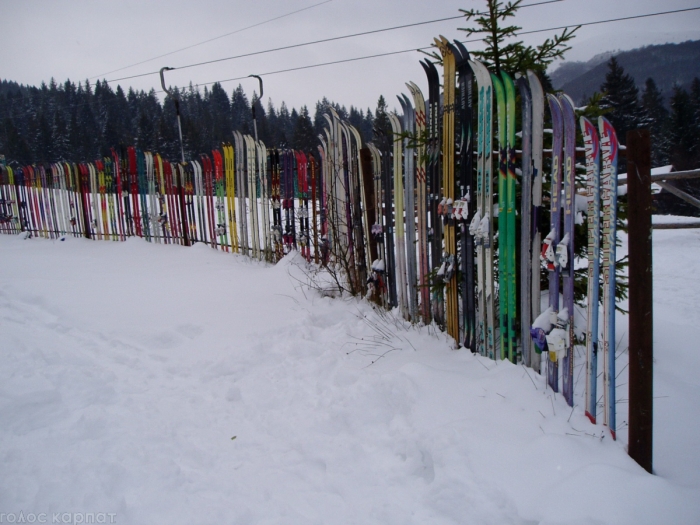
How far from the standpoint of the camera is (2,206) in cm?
1327

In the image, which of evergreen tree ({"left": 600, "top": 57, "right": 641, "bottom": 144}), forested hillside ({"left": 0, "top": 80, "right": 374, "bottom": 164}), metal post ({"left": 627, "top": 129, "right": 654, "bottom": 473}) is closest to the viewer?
metal post ({"left": 627, "top": 129, "right": 654, "bottom": 473})

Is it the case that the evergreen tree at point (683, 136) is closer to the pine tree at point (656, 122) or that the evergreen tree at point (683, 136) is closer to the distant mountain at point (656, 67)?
the pine tree at point (656, 122)

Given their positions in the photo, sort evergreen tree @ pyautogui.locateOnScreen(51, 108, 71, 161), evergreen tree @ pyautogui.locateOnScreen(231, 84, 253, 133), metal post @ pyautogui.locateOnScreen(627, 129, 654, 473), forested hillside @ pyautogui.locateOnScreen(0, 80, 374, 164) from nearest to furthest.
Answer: metal post @ pyautogui.locateOnScreen(627, 129, 654, 473) < forested hillside @ pyautogui.locateOnScreen(0, 80, 374, 164) < evergreen tree @ pyautogui.locateOnScreen(51, 108, 71, 161) < evergreen tree @ pyautogui.locateOnScreen(231, 84, 253, 133)

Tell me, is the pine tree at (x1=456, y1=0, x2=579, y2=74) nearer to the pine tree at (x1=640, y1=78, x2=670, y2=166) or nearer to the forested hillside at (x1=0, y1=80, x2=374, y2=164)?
the pine tree at (x1=640, y1=78, x2=670, y2=166)

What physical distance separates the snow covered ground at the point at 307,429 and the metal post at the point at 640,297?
15 cm

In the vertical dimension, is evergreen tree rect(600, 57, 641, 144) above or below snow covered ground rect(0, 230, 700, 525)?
above

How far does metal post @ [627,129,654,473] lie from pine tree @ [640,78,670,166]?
3829 centimetres

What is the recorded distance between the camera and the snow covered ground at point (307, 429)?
185cm

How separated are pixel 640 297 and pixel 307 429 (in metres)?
1.86

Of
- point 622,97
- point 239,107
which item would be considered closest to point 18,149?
point 239,107

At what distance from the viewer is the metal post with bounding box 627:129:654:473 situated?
1770 mm

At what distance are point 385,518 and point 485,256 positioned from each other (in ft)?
6.04

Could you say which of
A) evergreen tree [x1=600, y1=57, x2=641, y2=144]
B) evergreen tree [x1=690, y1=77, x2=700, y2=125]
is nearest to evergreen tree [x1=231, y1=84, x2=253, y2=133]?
evergreen tree [x1=600, y1=57, x2=641, y2=144]

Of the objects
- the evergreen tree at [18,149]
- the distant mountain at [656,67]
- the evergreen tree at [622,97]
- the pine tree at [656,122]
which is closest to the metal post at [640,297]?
the pine tree at [656,122]
